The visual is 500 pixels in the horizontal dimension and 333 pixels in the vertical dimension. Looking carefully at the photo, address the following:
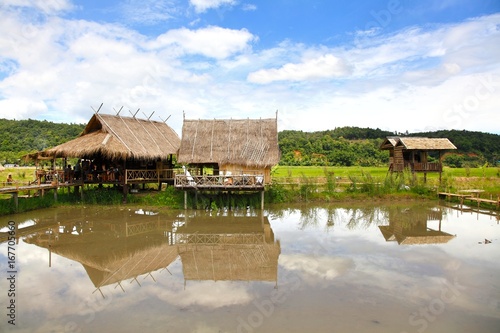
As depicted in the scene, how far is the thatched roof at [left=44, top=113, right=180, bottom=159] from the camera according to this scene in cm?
1714

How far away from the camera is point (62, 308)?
22.3 ft

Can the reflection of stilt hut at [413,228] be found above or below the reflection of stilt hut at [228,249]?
above

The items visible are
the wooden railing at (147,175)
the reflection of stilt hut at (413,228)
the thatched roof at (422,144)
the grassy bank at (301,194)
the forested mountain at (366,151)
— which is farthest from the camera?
the forested mountain at (366,151)

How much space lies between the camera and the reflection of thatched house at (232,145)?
1802 centimetres

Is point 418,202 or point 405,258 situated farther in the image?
point 418,202

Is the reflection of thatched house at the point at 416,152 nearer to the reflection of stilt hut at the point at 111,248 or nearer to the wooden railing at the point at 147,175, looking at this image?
the wooden railing at the point at 147,175

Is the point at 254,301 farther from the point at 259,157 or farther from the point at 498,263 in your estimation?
the point at 259,157

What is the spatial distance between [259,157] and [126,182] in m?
6.69

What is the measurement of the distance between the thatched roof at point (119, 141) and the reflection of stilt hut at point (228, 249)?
5.09 meters

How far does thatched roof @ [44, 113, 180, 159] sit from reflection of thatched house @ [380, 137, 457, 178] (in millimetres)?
14416

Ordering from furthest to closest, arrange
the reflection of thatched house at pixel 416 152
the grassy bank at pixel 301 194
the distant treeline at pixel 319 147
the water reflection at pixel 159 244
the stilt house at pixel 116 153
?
1. the distant treeline at pixel 319 147
2. the reflection of thatched house at pixel 416 152
3. the grassy bank at pixel 301 194
4. the stilt house at pixel 116 153
5. the water reflection at pixel 159 244

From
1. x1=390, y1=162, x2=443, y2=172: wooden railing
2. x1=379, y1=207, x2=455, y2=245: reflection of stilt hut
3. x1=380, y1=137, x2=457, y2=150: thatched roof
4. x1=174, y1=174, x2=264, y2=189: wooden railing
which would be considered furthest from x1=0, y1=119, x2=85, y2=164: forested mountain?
x1=379, y1=207, x2=455, y2=245: reflection of stilt hut

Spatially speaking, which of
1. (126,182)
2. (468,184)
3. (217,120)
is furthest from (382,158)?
(126,182)

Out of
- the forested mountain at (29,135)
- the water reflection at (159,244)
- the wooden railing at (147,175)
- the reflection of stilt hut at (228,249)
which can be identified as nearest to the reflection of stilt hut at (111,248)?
the water reflection at (159,244)
